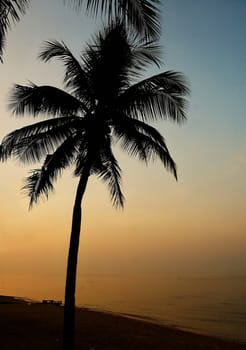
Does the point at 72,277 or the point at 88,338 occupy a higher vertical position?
the point at 72,277

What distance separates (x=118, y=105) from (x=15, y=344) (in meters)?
7.81

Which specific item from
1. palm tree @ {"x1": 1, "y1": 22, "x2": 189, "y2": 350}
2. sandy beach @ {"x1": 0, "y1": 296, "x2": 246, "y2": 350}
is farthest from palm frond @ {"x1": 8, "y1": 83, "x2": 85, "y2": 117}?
sandy beach @ {"x1": 0, "y1": 296, "x2": 246, "y2": 350}

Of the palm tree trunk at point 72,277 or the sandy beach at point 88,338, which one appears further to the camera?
the sandy beach at point 88,338

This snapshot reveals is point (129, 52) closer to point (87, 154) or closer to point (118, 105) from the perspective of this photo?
point (118, 105)

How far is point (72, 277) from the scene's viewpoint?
34.9ft

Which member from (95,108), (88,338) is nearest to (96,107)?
(95,108)

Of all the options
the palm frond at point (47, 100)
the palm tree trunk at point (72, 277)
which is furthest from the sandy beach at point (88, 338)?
the palm frond at point (47, 100)

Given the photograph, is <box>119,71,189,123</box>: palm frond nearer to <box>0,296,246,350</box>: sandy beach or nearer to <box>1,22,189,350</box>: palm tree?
<box>1,22,189,350</box>: palm tree

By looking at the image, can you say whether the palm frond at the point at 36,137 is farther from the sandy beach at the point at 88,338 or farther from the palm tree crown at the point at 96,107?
the sandy beach at the point at 88,338

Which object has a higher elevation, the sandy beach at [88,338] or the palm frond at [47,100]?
the palm frond at [47,100]

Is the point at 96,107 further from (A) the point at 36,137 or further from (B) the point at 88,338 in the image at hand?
(B) the point at 88,338

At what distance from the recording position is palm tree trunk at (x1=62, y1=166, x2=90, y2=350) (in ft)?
34.0

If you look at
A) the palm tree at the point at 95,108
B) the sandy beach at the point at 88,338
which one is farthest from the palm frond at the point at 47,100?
the sandy beach at the point at 88,338

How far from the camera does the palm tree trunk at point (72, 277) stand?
1035 centimetres
